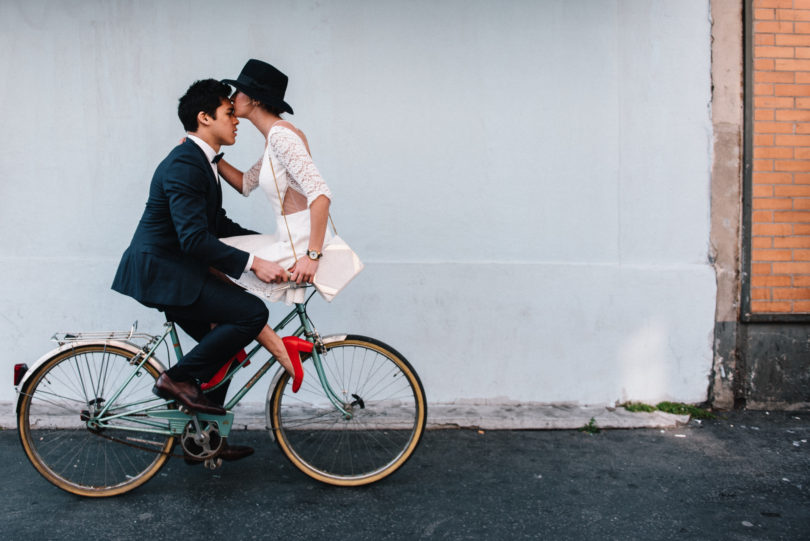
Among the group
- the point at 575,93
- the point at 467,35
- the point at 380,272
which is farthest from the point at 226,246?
the point at 575,93

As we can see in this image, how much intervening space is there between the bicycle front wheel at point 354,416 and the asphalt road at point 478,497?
0.16 m

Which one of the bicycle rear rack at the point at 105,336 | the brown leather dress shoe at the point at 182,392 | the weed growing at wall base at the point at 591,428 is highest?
the bicycle rear rack at the point at 105,336

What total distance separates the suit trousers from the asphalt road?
0.70m

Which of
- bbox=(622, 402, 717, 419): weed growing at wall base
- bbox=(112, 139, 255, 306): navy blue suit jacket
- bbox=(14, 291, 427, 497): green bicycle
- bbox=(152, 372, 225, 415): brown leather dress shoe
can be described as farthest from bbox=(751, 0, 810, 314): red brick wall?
bbox=(152, 372, 225, 415): brown leather dress shoe

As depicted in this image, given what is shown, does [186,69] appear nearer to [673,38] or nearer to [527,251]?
[527,251]

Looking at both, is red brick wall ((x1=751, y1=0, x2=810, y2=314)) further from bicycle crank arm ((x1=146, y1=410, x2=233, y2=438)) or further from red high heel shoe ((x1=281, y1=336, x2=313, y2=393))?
bicycle crank arm ((x1=146, y1=410, x2=233, y2=438))

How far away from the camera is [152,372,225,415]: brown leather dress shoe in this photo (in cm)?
319

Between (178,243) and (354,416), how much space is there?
1.27 m

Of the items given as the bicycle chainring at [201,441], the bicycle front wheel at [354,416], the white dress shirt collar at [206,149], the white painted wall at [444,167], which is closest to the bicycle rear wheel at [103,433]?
the bicycle chainring at [201,441]

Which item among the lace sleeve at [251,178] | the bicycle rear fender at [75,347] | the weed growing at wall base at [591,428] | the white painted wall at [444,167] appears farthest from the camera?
the white painted wall at [444,167]

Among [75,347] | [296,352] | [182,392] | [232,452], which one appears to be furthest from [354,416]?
[75,347]

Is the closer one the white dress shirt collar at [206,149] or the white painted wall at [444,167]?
the white dress shirt collar at [206,149]

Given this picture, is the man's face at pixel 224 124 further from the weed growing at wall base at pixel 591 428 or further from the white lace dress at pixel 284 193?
the weed growing at wall base at pixel 591 428

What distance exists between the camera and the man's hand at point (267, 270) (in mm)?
3123
